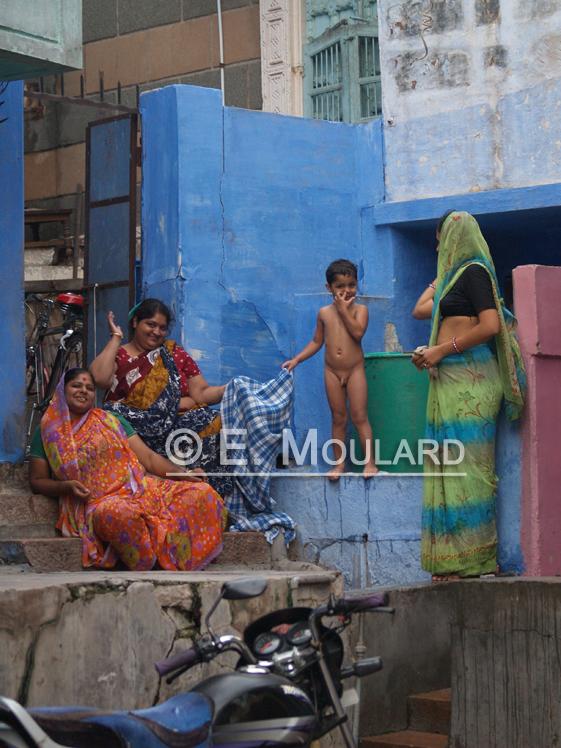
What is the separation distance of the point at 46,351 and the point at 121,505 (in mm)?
5047

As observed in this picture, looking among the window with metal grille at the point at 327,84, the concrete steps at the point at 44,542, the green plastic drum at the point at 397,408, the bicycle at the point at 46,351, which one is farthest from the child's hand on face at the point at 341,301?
the window with metal grille at the point at 327,84

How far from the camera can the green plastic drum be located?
895 cm

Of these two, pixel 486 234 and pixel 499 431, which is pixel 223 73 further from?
pixel 499 431

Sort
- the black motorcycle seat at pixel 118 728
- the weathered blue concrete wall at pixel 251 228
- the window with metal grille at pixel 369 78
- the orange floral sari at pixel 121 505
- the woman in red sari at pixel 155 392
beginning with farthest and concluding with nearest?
the window with metal grille at pixel 369 78 → the weathered blue concrete wall at pixel 251 228 → the woman in red sari at pixel 155 392 → the orange floral sari at pixel 121 505 → the black motorcycle seat at pixel 118 728

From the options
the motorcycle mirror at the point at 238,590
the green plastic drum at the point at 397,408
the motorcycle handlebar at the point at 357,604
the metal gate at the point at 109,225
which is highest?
the metal gate at the point at 109,225

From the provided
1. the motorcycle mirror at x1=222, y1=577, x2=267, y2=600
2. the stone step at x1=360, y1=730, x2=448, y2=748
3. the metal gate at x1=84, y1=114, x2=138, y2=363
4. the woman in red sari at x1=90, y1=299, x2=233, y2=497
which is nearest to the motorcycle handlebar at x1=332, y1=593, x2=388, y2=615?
the motorcycle mirror at x1=222, y1=577, x2=267, y2=600

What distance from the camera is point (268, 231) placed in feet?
34.0

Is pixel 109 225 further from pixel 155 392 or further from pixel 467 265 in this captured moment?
pixel 467 265

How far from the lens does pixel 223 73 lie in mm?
14008

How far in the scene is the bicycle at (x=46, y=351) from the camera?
11367 millimetres

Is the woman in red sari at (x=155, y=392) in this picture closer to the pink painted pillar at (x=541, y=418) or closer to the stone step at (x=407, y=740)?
the pink painted pillar at (x=541, y=418)

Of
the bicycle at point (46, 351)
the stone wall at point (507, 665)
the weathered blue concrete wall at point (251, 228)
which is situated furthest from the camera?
the bicycle at point (46, 351)

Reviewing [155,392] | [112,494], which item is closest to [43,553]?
[112,494]

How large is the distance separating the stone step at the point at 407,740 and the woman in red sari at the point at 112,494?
134cm
